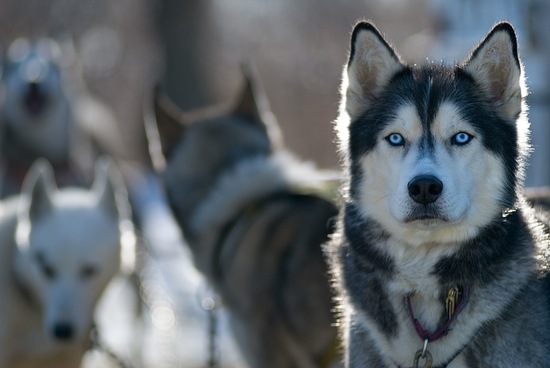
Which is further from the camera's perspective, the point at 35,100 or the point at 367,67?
the point at 35,100

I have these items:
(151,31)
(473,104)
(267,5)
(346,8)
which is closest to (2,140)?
(473,104)

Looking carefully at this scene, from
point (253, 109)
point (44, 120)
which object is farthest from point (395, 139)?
point (44, 120)

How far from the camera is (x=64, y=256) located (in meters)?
6.03

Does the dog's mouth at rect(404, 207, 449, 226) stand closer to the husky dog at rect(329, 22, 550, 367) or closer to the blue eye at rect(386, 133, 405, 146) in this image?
the husky dog at rect(329, 22, 550, 367)

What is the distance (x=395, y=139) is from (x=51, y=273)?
2.70 meters

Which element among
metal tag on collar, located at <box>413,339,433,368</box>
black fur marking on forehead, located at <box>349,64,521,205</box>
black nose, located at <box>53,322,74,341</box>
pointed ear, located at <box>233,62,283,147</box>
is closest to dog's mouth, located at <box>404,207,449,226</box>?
black fur marking on forehead, located at <box>349,64,521,205</box>

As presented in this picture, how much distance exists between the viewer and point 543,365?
3820 mm

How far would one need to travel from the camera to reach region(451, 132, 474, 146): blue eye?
3.98 meters

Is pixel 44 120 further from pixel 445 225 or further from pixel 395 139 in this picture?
pixel 445 225

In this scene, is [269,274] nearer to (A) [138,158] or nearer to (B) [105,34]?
(A) [138,158]

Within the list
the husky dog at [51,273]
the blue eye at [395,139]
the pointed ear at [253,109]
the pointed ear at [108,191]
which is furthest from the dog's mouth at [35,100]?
the blue eye at [395,139]

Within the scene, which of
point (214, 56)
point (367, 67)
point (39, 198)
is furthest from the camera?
point (214, 56)

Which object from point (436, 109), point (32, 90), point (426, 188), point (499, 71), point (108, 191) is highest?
point (499, 71)

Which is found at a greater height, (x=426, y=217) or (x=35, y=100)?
(x=426, y=217)
